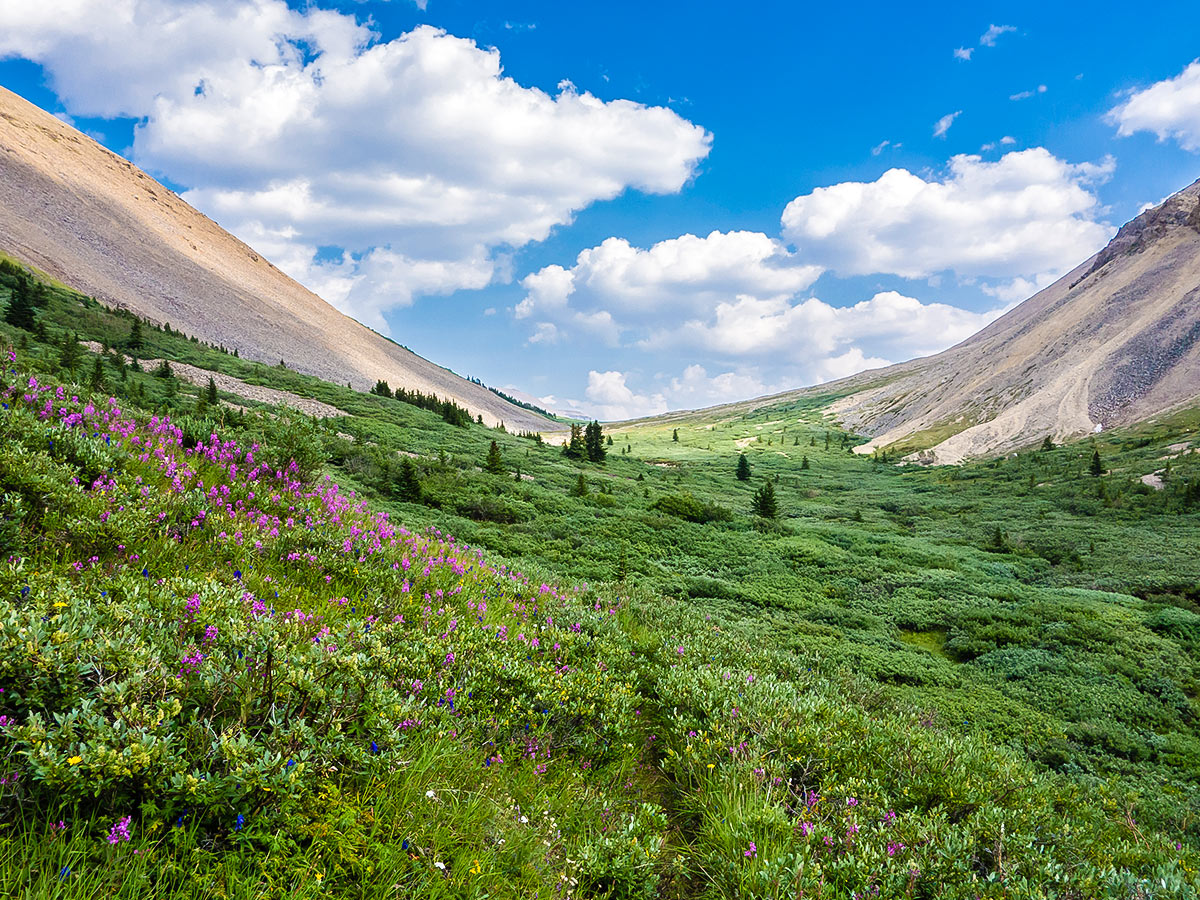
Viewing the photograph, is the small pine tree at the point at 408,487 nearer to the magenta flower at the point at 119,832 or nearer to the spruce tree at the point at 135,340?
the magenta flower at the point at 119,832

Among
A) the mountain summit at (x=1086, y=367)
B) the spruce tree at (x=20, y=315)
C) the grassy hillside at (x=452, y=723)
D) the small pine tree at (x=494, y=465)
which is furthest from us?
the mountain summit at (x=1086, y=367)

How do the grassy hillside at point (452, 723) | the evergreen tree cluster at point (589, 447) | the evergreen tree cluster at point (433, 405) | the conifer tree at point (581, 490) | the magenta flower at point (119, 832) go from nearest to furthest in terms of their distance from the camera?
the magenta flower at point (119, 832)
the grassy hillside at point (452, 723)
the conifer tree at point (581, 490)
the evergreen tree cluster at point (589, 447)
the evergreen tree cluster at point (433, 405)

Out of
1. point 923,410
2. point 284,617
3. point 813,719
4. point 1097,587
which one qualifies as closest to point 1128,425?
point 923,410

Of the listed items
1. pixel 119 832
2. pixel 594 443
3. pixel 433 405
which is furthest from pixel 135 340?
pixel 119 832

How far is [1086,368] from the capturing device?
242 ft

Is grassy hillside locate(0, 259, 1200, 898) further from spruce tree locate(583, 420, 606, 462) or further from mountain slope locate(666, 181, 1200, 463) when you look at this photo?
mountain slope locate(666, 181, 1200, 463)

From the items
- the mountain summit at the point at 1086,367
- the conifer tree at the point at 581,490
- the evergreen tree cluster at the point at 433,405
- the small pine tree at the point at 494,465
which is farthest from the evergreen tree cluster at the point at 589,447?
the mountain summit at the point at 1086,367

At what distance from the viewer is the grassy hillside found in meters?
2.59

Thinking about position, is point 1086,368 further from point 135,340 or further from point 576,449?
point 135,340

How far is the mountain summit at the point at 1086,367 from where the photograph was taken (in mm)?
64438

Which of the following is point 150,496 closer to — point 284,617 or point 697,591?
point 284,617

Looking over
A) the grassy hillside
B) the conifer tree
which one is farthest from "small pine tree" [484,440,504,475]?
the grassy hillside

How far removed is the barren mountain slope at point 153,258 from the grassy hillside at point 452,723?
8282cm

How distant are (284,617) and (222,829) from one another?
6.84ft
